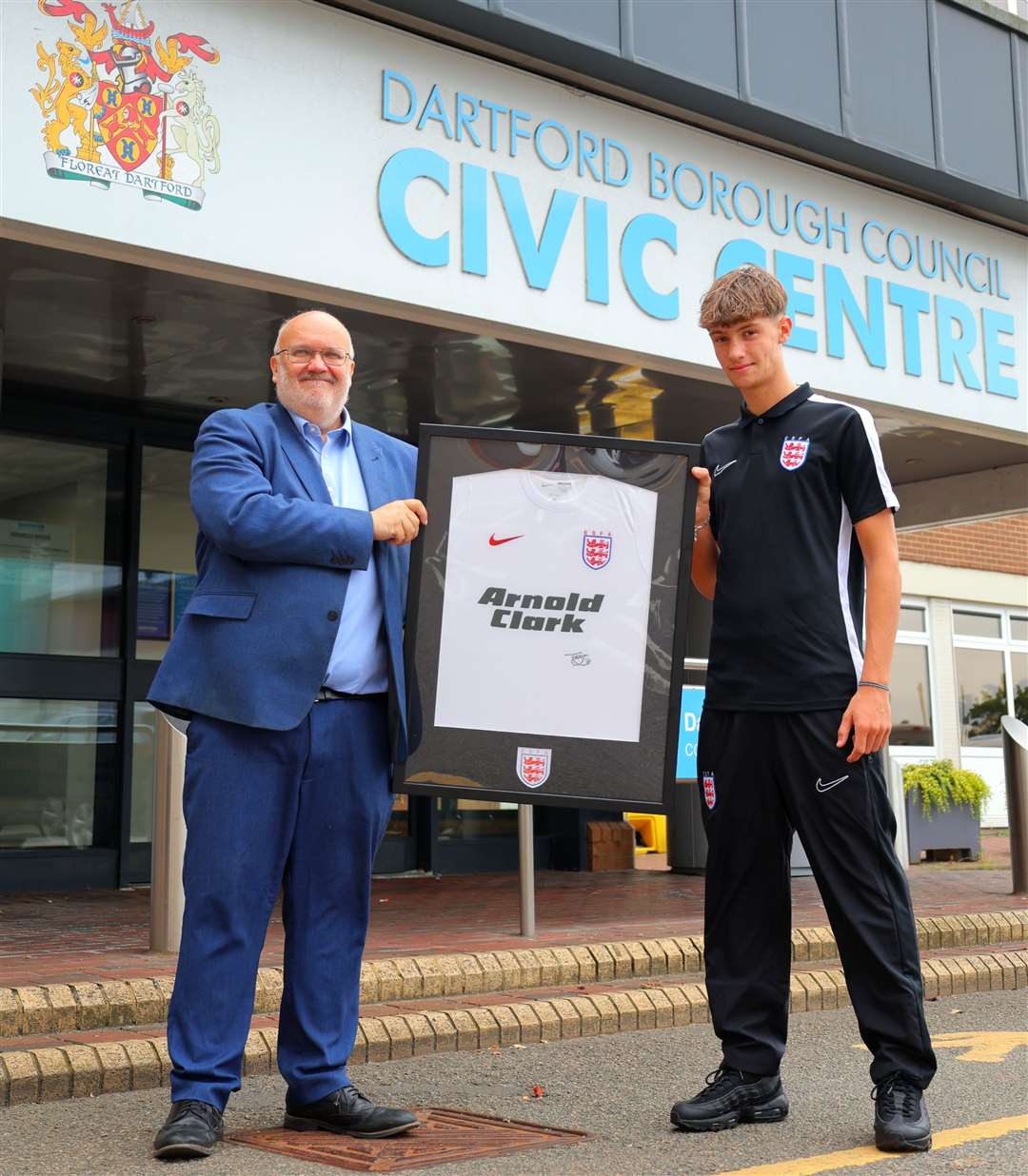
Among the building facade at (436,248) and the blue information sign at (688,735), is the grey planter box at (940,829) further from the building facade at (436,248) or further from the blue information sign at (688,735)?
the blue information sign at (688,735)

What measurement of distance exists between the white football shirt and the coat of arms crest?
2949 mm

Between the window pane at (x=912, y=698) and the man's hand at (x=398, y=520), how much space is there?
709 inches

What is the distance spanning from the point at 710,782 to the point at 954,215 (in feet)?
23.6

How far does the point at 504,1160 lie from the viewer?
137 inches

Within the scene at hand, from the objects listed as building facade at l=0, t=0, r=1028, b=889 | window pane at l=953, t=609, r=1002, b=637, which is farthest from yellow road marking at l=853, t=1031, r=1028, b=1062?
window pane at l=953, t=609, r=1002, b=637

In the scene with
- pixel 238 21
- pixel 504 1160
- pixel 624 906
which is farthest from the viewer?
pixel 624 906

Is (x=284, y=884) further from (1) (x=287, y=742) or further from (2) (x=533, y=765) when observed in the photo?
(2) (x=533, y=765)

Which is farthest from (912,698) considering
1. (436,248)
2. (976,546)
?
(436,248)

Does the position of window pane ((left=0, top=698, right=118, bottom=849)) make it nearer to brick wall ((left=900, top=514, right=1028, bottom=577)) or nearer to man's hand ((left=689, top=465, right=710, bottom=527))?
man's hand ((left=689, top=465, right=710, bottom=527))

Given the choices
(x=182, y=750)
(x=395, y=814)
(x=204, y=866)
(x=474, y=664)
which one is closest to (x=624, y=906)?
(x=395, y=814)

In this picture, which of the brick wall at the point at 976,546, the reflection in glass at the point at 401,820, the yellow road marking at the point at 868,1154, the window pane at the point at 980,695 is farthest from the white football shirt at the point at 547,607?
the window pane at the point at 980,695

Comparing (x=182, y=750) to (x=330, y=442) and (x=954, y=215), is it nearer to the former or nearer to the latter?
(x=330, y=442)

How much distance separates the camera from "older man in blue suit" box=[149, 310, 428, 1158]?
3.65m

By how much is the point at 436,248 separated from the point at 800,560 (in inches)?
155
